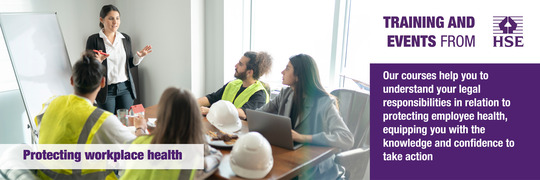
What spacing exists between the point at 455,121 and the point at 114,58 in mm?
2612

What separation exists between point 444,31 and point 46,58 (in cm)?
282

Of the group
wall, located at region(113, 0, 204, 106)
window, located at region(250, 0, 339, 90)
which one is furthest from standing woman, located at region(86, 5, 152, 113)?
window, located at region(250, 0, 339, 90)

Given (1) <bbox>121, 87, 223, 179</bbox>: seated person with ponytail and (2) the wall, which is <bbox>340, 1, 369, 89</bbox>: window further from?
(1) <bbox>121, 87, 223, 179</bbox>: seated person with ponytail

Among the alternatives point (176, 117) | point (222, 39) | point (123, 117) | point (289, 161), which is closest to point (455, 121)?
point (289, 161)

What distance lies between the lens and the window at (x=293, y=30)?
3.23 metres

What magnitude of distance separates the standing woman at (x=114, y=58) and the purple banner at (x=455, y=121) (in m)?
1.99

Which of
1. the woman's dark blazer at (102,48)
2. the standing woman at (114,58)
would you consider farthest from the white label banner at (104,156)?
the standing woman at (114,58)

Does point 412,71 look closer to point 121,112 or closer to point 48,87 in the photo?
point 121,112

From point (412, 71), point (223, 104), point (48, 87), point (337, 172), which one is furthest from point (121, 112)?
point (412, 71)

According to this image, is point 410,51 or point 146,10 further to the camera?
point 146,10

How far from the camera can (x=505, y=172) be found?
1967 mm

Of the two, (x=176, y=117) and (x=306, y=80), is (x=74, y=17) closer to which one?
(x=306, y=80)

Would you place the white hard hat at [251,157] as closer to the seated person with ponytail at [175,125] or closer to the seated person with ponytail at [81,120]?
the seated person with ponytail at [175,125]

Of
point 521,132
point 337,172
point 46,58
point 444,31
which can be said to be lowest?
point 337,172
